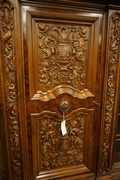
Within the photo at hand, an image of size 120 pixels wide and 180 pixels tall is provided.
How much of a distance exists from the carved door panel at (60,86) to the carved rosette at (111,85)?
7 centimetres

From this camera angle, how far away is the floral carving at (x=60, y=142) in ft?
3.49

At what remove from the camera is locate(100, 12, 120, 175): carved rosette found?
3.16ft

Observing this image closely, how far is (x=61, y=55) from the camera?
958 mm

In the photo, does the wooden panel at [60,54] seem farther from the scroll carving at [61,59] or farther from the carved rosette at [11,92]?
A: the carved rosette at [11,92]

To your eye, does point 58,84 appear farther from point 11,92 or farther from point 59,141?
point 59,141

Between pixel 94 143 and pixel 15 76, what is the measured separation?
83 centimetres

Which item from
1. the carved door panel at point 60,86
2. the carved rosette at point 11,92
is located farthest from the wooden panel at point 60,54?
the carved rosette at point 11,92

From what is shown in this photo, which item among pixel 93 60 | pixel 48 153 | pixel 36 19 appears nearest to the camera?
pixel 36 19

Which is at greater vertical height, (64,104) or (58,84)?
(58,84)

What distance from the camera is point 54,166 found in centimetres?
116

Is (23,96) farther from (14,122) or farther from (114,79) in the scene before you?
(114,79)

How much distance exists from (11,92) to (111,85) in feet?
2.34

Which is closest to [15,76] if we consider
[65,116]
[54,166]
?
[65,116]

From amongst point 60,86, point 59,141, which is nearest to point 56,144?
point 59,141
